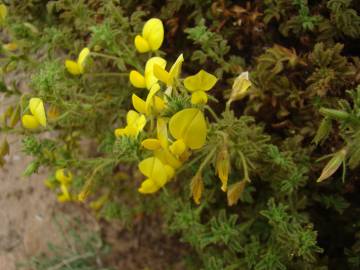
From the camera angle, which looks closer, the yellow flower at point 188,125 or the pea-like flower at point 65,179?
the yellow flower at point 188,125

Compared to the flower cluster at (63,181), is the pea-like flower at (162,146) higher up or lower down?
higher up

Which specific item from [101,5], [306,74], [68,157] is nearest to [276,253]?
[306,74]

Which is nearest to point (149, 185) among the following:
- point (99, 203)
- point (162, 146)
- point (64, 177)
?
point (162, 146)

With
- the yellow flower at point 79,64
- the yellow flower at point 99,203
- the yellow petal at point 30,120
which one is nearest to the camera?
the yellow petal at point 30,120

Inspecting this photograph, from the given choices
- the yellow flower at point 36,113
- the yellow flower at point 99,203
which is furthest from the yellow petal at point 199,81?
the yellow flower at point 99,203

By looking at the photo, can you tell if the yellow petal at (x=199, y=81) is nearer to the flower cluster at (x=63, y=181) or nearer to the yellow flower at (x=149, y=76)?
the yellow flower at (x=149, y=76)

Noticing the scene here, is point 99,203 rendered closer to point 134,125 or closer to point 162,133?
point 134,125

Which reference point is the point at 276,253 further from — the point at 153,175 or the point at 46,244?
the point at 46,244
